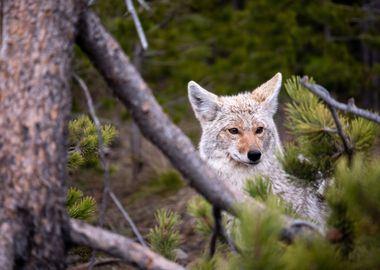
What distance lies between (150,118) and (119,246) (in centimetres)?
60

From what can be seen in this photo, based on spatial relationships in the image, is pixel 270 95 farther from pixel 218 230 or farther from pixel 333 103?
pixel 218 230

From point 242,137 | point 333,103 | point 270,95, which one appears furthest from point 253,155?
point 333,103

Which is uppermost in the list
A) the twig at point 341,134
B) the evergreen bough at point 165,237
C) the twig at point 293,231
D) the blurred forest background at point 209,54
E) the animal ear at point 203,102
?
the twig at point 341,134

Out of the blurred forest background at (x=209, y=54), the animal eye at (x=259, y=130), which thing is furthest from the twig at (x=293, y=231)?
the blurred forest background at (x=209, y=54)

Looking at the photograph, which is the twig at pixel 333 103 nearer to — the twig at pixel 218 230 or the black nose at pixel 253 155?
the twig at pixel 218 230

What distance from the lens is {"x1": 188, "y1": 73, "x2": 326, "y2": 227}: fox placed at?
630 centimetres

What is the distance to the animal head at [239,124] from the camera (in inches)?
254

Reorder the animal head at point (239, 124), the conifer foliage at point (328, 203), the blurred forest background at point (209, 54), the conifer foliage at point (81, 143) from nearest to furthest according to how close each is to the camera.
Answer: the conifer foliage at point (328, 203) → the conifer foliage at point (81, 143) → the animal head at point (239, 124) → the blurred forest background at point (209, 54)

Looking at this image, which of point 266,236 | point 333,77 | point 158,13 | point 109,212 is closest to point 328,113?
point 266,236

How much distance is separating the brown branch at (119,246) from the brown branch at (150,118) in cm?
37

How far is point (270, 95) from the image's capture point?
22.6 feet

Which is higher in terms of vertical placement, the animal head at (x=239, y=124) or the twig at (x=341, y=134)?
the twig at (x=341, y=134)

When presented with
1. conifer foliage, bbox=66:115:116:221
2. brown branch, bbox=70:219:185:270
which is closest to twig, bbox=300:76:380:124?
brown branch, bbox=70:219:185:270

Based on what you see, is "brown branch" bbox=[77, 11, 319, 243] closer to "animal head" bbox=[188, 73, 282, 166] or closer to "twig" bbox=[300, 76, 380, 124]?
"twig" bbox=[300, 76, 380, 124]
